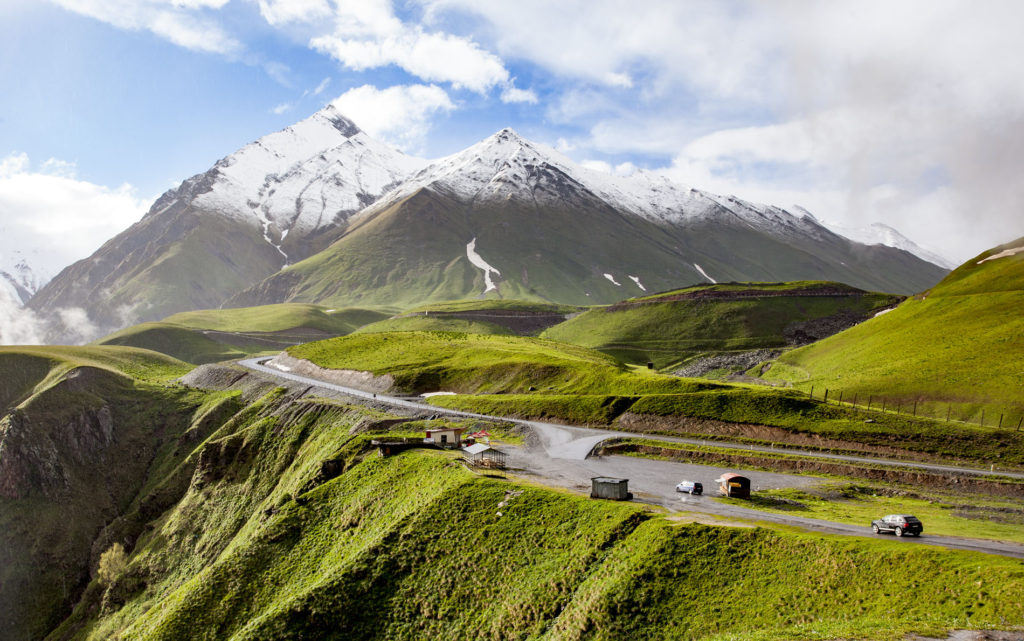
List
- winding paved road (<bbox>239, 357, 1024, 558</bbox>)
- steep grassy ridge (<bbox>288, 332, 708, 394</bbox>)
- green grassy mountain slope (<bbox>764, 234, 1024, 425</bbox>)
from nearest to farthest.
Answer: winding paved road (<bbox>239, 357, 1024, 558</bbox>) → green grassy mountain slope (<bbox>764, 234, 1024, 425</bbox>) → steep grassy ridge (<bbox>288, 332, 708, 394</bbox>)

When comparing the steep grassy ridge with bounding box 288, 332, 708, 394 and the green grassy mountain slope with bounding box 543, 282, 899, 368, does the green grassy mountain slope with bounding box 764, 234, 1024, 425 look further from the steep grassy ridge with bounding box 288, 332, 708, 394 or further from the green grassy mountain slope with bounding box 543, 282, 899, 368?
the steep grassy ridge with bounding box 288, 332, 708, 394

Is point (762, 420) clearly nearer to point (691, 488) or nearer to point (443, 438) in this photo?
point (691, 488)

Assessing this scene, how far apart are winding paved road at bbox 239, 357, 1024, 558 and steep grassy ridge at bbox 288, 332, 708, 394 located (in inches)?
635

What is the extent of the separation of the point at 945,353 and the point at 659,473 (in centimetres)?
5915

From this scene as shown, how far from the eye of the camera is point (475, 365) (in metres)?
102

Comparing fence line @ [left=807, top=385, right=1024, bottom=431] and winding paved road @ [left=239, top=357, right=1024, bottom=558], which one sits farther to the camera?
fence line @ [left=807, top=385, right=1024, bottom=431]

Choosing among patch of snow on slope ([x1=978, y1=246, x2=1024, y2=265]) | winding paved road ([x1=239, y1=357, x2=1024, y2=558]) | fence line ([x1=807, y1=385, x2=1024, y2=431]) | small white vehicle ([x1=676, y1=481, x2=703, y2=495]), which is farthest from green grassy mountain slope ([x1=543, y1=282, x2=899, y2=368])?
small white vehicle ([x1=676, y1=481, x2=703, y2=495])

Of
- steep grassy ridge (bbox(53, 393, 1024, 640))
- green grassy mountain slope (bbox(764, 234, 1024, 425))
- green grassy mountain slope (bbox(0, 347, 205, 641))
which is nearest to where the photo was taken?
steep grassy ridge (bbox(53, 393, 1024, 640))

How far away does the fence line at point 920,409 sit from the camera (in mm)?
61656

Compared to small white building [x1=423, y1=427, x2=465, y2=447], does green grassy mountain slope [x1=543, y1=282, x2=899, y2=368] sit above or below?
above

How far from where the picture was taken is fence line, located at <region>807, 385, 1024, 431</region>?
61656 millimetres

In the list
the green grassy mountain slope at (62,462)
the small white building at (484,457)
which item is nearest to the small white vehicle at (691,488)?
the small white building at (484,457)

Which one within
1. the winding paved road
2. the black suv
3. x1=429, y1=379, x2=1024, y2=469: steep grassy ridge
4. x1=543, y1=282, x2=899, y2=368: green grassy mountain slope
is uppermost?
x1=543, y1=282, x2=899, y2=368: green grassy mountain slope

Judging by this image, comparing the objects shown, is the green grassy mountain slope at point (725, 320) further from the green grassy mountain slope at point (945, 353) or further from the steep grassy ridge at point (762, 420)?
the steep grassy ridge at point (762, 420)
